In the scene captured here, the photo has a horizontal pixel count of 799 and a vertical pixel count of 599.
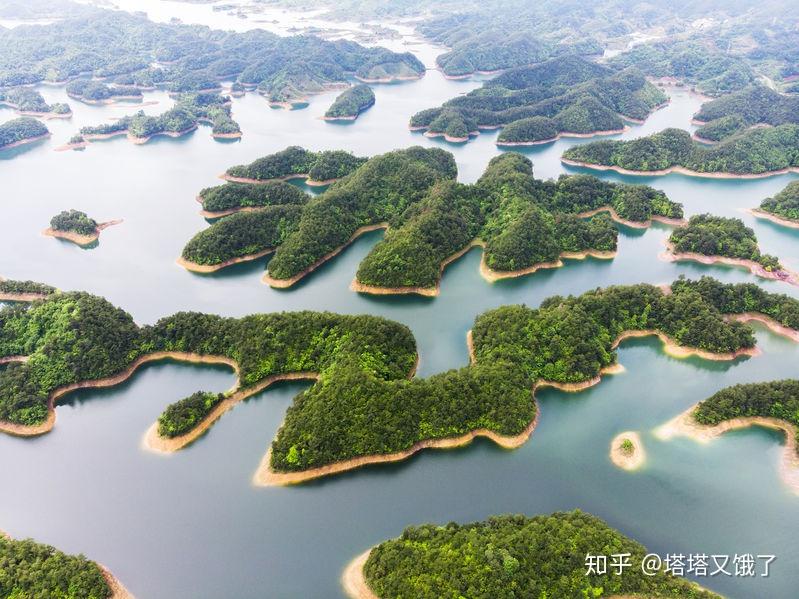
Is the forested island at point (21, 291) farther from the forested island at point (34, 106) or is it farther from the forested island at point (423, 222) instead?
the forested island at point (34, 106)

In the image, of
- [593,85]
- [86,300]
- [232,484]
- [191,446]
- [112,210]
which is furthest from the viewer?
[593,85]

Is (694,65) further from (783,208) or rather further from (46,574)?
(46,574)

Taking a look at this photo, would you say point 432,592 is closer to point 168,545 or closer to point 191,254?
point 168,545

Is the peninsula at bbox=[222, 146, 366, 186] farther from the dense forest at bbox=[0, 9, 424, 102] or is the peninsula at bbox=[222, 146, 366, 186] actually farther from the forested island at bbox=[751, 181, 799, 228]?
the forested island at bbox=[751, 181, 799, 228]

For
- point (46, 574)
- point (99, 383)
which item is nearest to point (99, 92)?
point (99, 383)

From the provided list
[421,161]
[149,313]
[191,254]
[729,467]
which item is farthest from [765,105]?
[149,313]

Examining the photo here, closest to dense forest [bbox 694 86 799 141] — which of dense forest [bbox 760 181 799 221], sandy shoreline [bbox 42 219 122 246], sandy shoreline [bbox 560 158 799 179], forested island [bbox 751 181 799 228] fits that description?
sandy shoreline [bbox 560 158 799 179]
